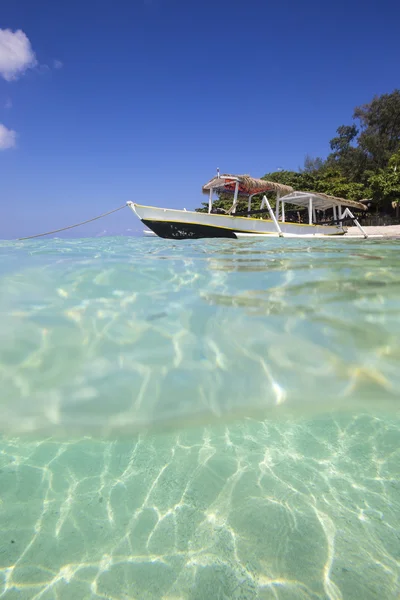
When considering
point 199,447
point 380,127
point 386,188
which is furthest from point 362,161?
point 199,447

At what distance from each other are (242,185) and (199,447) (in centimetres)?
1420

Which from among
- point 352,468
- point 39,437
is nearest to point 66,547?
point 39,437

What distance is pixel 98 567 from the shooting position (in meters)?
1.09

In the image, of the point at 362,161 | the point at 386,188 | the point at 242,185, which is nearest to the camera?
the point at 242,185

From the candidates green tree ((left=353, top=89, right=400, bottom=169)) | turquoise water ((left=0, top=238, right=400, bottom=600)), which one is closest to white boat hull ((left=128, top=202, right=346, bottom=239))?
turquoise water ((left=0, top=238, right=400, bottom=600))

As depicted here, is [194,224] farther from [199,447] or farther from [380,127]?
[380,127]

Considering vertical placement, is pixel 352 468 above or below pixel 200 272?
below

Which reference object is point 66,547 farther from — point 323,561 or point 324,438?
point 324,438

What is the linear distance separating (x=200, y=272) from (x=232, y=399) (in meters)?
3.15

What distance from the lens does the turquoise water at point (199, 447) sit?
108 cm

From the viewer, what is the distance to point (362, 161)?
1740 inches

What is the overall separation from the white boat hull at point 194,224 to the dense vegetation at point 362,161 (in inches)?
867

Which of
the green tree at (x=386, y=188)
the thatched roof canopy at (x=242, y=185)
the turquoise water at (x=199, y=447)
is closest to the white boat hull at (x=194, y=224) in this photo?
the thatched roof canopy at (x=242, y=185)

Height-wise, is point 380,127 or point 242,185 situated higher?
point 380,127
